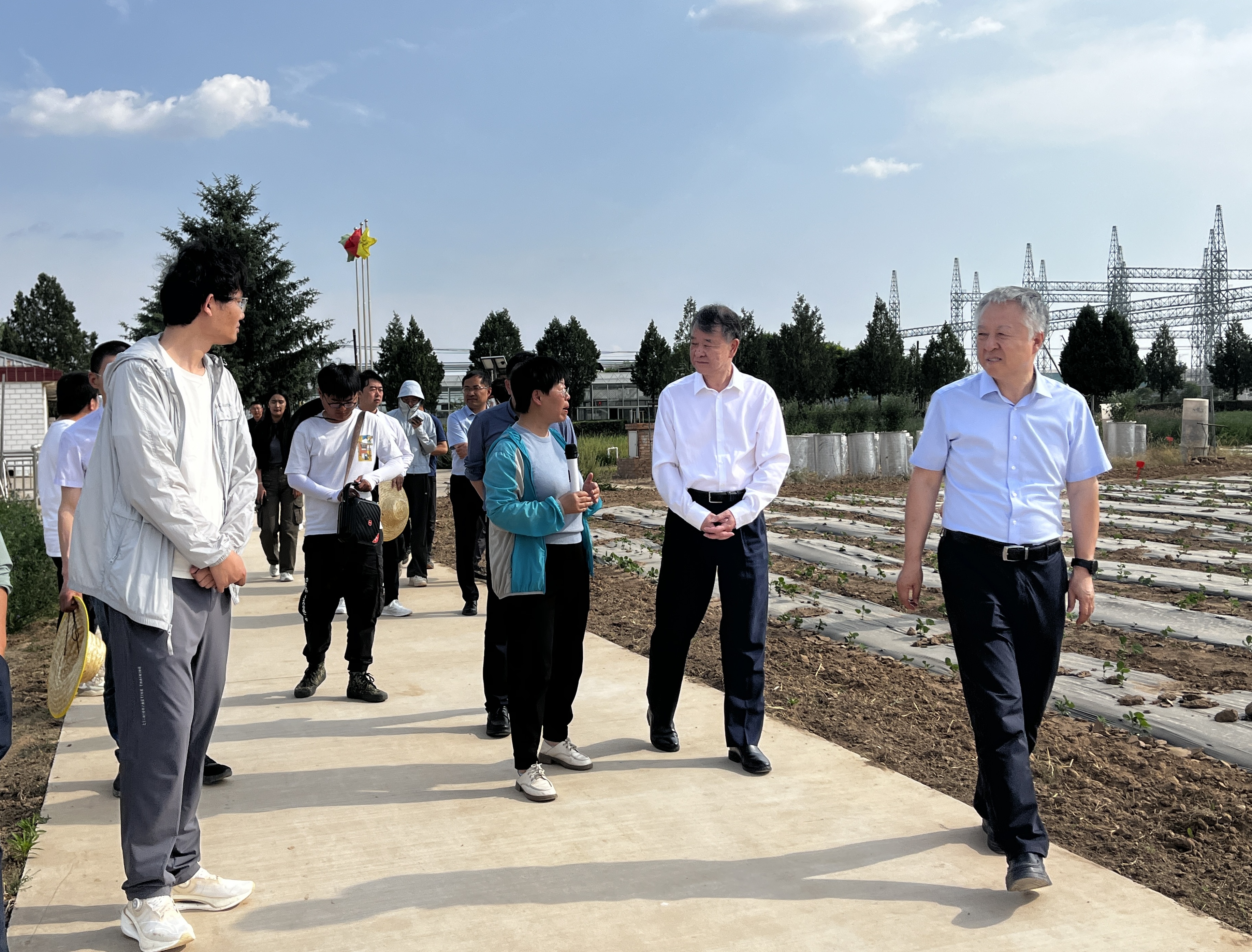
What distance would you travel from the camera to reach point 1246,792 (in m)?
3.86

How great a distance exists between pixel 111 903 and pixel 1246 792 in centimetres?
409

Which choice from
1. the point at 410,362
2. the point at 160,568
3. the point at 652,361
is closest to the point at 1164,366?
the point at 652,361

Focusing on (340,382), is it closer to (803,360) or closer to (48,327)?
(803,360)

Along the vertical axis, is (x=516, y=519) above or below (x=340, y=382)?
below

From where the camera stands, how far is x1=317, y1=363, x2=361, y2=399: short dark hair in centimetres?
544

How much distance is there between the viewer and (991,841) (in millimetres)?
3373

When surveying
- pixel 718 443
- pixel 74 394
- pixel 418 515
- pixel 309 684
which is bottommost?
pixel 309 684

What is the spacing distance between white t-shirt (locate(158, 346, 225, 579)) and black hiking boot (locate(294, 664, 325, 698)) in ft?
8.39

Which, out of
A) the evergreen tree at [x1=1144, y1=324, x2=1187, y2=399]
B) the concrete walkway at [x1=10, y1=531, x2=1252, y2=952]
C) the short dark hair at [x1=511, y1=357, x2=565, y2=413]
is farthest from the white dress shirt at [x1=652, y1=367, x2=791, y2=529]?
the evergreen tree at [x1=1144, y1=324, x2=1187, y2=399]

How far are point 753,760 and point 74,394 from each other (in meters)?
3.64

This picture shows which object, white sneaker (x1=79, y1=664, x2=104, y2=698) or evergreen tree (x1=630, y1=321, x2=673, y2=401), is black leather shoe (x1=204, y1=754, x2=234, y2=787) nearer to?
white sneaker (x1=79, y1=664, x2=104, y2=698)

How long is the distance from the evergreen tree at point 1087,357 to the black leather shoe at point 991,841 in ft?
133

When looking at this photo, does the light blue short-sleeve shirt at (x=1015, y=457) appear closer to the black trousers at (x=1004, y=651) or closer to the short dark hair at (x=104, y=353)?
the black trousers at (x=1004, y=651)

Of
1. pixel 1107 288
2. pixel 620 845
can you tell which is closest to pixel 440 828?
pixel 620 845
